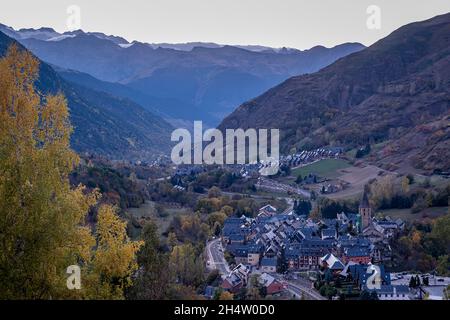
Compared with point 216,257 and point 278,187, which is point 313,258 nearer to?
point 216,257

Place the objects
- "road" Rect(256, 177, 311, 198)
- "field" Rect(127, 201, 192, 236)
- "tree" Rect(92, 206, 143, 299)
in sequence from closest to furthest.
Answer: "tree" Rect(92, 206, 143, 299), "field" Rect(127, 201, 192, 236), "road" Rect(256, 177, 311, 198)

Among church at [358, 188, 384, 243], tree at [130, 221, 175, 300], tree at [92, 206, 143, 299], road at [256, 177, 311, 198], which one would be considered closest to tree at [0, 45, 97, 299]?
tree at [92, 206, 143, 299]

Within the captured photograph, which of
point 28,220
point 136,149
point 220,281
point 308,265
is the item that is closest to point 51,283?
point 28,220

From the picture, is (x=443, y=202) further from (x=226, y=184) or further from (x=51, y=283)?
(x=51, y=283)

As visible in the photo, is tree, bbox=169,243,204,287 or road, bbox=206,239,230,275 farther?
road, bbox=206,239,230,275

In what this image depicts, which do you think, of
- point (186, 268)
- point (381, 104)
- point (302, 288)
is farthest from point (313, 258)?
point (381, 104)

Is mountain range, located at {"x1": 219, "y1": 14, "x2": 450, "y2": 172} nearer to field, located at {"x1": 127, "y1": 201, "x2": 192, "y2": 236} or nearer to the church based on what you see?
the church

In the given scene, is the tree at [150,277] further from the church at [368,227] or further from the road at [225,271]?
the church at [368,227]

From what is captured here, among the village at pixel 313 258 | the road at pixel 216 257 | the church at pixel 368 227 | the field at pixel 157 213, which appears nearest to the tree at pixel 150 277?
the village at pixel 313 258
